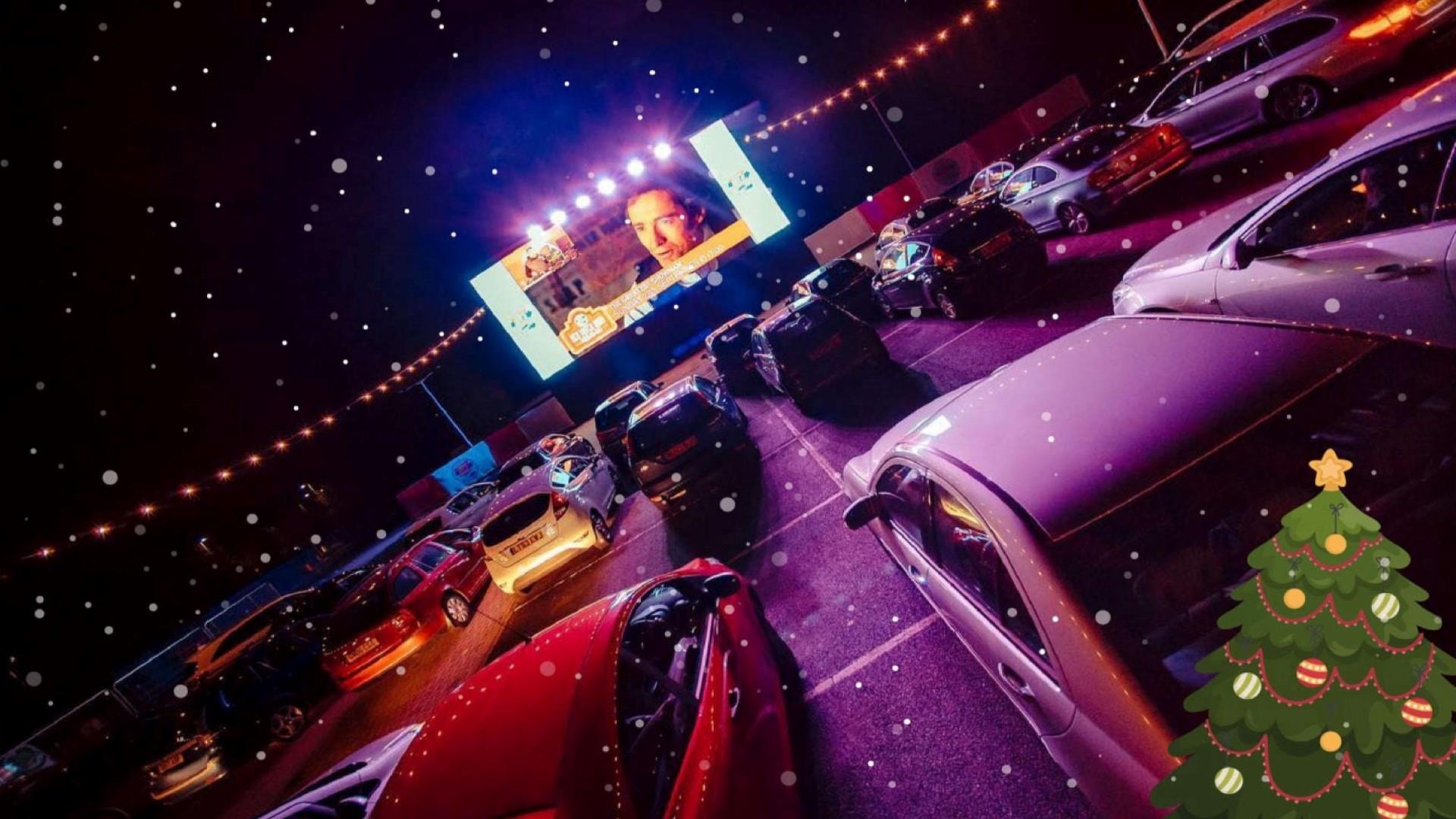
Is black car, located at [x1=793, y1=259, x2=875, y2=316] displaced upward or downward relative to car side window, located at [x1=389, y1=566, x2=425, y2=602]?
downward

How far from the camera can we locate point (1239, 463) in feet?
6.55

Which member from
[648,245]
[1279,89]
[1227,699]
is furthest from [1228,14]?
[1227,699]

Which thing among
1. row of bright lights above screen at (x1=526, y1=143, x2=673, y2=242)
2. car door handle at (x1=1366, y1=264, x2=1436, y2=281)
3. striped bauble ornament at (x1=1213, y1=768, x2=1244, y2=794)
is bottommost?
car door handle at (x1=1366, y1=264, x2=1436, y2=281)

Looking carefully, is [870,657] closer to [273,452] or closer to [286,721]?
[286,721]

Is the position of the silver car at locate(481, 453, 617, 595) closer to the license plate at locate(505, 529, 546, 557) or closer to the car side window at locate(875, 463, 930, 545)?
the license plate at locate(505, 529, 546, 557)

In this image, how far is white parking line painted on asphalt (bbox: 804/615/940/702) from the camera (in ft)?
13.5

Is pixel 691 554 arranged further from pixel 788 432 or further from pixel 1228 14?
pixel 1228 14

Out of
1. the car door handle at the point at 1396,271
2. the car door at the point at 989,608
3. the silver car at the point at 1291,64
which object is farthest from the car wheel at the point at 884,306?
the car door at the point at 989,608

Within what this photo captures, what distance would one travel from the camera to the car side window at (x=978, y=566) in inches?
87.5

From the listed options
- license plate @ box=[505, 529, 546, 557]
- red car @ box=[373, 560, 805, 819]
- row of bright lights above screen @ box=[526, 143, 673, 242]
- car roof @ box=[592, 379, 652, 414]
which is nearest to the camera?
red car @ box=[373, 560, 805, 819]

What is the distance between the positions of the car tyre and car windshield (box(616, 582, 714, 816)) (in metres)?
5.97

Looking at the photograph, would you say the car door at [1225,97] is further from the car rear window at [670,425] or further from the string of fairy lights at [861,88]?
the string of fairy lights at [861,88]

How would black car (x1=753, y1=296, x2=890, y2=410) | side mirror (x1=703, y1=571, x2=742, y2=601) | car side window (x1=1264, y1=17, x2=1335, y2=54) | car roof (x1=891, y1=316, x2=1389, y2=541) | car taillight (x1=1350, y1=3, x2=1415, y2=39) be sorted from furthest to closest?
black car (x1=753, y1=296, x2=890, y2=410)
car side window (x1=1264, y1=17, x2=1335, y2=54)
car taillight (x1=1350, y1=3, x2=1415, y2=39)
side mirror (x1=703, y1=571, x2=742, y2=601)
car roof (x1=891, y1=316, x2=1389, y2=541)

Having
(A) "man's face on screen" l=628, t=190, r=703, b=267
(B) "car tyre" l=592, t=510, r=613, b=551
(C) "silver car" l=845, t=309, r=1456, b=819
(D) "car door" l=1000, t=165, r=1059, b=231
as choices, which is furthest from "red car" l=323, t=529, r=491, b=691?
(A) "man's face on screen" l=628, t=190, r=703, b=267
